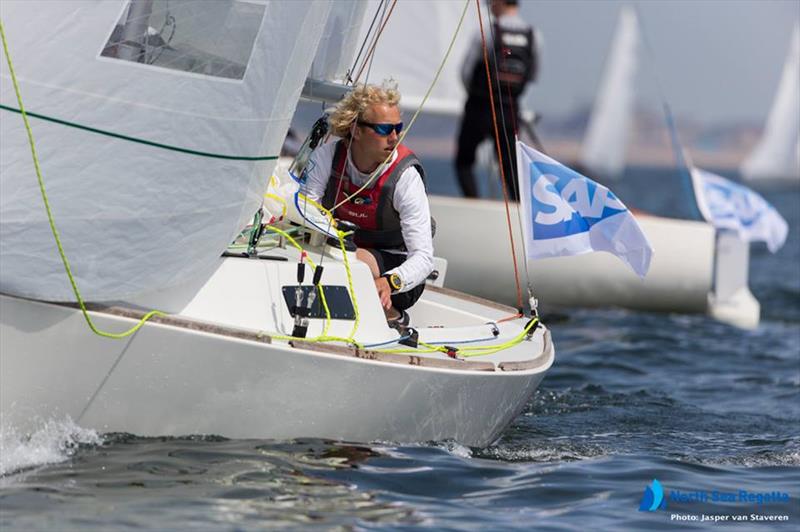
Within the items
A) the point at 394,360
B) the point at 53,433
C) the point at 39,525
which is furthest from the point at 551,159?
the point at 39,525

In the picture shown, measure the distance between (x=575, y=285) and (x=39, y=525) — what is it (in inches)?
266

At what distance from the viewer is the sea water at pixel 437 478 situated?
369cm

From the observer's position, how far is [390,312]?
502cm

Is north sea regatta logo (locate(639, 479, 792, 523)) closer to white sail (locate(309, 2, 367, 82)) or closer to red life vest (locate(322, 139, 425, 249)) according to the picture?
red life vest (locate(322, 139, 425, 249))

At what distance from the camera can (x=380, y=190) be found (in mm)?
4789

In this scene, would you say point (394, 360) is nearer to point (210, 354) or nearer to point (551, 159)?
point (210, 354)

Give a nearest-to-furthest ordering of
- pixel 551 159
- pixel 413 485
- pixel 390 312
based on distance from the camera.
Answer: pixel 413 485 < pixel 390 312 < pixel 551 159

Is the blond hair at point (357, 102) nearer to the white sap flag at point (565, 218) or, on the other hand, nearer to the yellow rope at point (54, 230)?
the white sap flag at point (565, 218)

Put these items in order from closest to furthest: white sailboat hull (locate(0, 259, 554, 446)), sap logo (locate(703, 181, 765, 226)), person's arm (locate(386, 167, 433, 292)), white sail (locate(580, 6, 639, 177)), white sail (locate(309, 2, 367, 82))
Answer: white sailboat hull (locate(0, 259, 554, 446)) < person's arm (locate(386, 167, 433, 292)) < white sail (locate(309, 2, 367, 82)) < sap logo (locate(703, 181, 765, 226)) < white sail (locate(580, 6, 639, 177))

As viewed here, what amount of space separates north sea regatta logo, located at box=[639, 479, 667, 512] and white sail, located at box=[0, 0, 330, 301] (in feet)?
5.08

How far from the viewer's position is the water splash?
3.94 metres

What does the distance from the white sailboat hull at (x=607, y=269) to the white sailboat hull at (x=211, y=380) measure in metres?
5.12

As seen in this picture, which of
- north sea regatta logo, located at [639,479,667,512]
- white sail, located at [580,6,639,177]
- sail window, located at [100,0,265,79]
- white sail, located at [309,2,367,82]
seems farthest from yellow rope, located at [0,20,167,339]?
white sail, located at [580,6,639,177]

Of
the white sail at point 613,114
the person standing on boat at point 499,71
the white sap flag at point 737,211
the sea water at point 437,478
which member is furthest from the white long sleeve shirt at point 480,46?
the white sail at point 613,114
